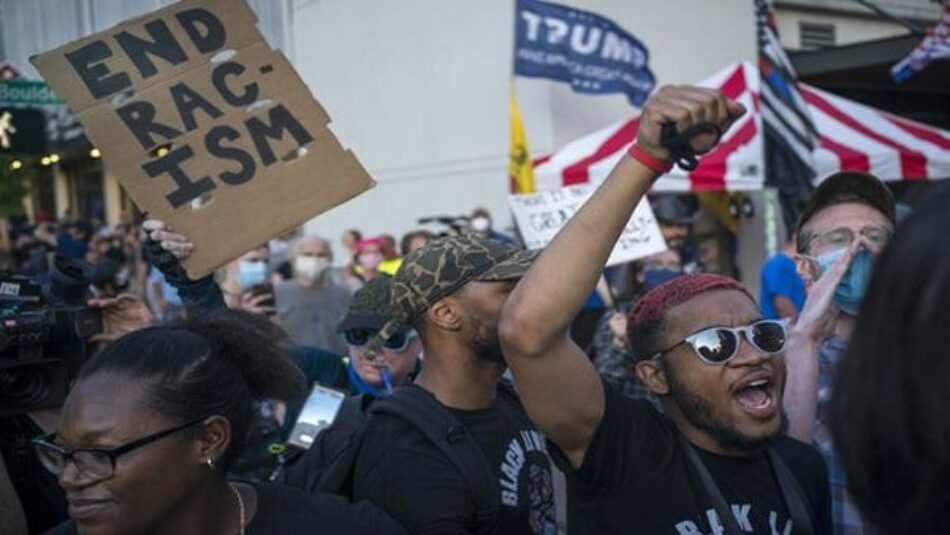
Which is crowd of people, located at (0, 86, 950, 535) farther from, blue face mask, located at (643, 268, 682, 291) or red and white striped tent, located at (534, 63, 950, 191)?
red and white striped tent, located at (534, 63, 950, 191)

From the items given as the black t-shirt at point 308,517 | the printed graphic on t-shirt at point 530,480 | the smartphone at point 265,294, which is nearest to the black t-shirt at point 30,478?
the black t-shirt at point 308,517

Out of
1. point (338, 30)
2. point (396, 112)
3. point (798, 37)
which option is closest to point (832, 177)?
point (338, 30)

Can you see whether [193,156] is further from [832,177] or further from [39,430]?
[832,177]

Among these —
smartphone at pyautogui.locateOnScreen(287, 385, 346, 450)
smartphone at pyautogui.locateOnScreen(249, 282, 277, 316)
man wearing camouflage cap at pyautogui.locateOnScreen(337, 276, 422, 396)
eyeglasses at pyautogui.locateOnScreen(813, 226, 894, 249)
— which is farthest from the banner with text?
eyeglasses at pyautogui.locateOnScreen(813, 226, 894, 249)

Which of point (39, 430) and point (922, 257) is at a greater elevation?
point (922, 257)

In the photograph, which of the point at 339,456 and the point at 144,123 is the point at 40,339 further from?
the point at 339,456

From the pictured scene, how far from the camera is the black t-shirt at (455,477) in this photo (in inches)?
105

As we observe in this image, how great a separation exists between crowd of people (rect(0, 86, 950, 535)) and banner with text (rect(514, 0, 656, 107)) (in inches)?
298

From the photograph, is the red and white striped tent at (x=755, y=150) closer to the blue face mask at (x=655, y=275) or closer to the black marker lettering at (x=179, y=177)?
the blue face mask at (x=655, y=275)

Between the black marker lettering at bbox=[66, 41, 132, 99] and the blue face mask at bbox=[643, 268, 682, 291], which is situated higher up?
the black marker lettering at bbox=[66, 41, 132, 99]

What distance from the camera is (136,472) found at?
89.6 inches

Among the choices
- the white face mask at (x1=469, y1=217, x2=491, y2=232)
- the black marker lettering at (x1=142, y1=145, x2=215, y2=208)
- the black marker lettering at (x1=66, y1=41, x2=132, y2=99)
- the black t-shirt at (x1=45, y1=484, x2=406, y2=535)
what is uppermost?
the black marker lettering at (x1=66, y1=41, x2=132, y2=99)

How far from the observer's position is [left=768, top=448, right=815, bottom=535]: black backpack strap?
2.53m

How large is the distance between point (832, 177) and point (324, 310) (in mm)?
4581
